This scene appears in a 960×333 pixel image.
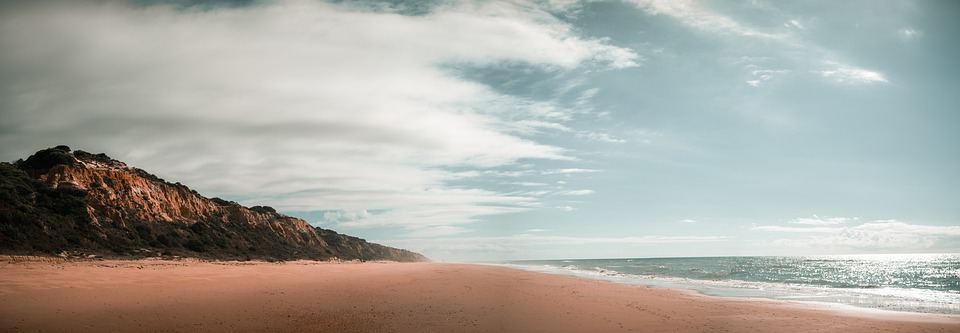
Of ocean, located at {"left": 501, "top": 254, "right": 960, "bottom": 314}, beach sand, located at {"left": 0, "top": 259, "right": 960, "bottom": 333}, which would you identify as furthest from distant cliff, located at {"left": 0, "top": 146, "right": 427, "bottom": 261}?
ocean, located at {"left": 501, "top": 254, "right": 960, "bottom": 314}

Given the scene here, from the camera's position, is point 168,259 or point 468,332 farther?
point 168,259

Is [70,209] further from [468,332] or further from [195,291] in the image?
[468,332]

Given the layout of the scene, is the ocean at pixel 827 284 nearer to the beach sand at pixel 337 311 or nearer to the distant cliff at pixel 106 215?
the beach sand at pixel 337 311

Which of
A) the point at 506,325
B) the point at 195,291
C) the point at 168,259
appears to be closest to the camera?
the point at 506,325

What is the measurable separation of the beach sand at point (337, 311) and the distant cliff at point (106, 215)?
43.3ft

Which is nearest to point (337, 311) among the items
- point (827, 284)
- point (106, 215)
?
point (106, 215)

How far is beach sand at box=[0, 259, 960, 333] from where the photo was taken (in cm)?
1188

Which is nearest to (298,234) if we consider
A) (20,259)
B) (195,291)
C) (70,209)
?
(70,209)

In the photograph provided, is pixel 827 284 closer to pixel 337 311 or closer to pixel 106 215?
pixel 337 311

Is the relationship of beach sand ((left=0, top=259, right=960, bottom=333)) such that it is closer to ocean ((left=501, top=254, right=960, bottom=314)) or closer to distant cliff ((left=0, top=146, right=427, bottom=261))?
ocean ((left=501, top=254, right=960, bottom=314))

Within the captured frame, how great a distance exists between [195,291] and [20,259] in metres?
13.4

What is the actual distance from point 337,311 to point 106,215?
33088 mm

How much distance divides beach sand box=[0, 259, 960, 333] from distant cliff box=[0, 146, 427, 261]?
13206mm

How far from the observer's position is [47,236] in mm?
28375
